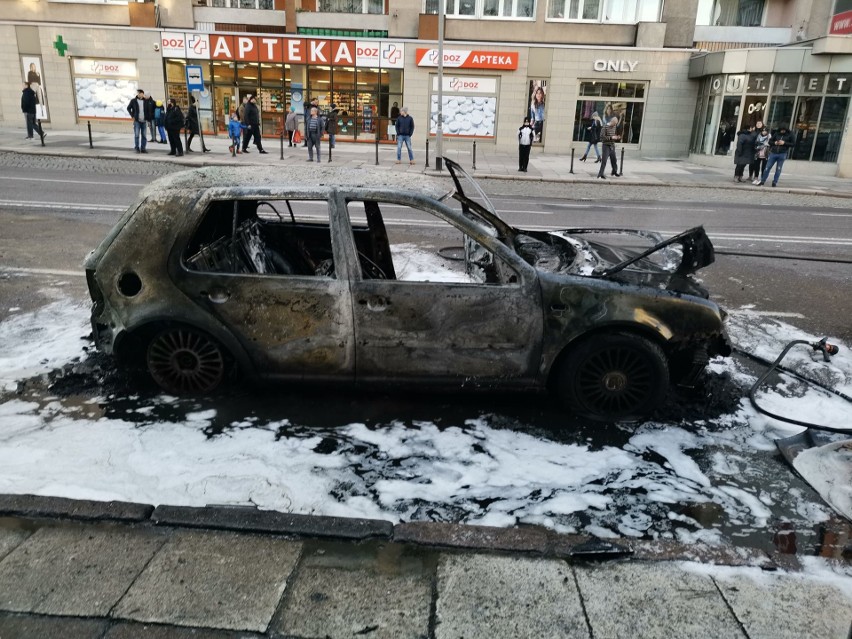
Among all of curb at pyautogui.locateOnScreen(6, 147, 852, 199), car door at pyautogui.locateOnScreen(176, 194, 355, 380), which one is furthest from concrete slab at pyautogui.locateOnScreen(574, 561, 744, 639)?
curb at pyautogui.locateOnScreen(6, 147, 852, 199)

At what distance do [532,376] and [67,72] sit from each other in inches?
1220

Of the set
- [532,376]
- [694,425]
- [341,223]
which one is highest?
[341,223]

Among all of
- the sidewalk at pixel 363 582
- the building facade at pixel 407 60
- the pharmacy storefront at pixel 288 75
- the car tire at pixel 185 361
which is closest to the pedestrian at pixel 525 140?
the building facade at pixel 407 60

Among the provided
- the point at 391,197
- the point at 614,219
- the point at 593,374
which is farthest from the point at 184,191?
the point at 614,219

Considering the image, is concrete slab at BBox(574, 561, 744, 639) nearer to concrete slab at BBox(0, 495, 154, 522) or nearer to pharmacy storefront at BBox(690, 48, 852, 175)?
concrete slab at BBox(0, 495, 154, 522)

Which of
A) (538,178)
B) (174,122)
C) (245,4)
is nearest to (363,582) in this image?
(538,178)

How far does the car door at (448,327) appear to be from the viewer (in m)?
4.38

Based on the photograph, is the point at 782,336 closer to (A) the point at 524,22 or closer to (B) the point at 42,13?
(A) the point at 524,22

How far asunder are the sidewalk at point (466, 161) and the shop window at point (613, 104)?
154 cm

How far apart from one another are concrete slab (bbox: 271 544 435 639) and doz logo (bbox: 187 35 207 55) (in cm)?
2948

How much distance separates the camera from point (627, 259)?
5.02 metres

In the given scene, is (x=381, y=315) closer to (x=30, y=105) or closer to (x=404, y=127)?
(x=404, y=127)

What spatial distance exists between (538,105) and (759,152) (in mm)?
9780

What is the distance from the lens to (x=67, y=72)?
1122 inches
